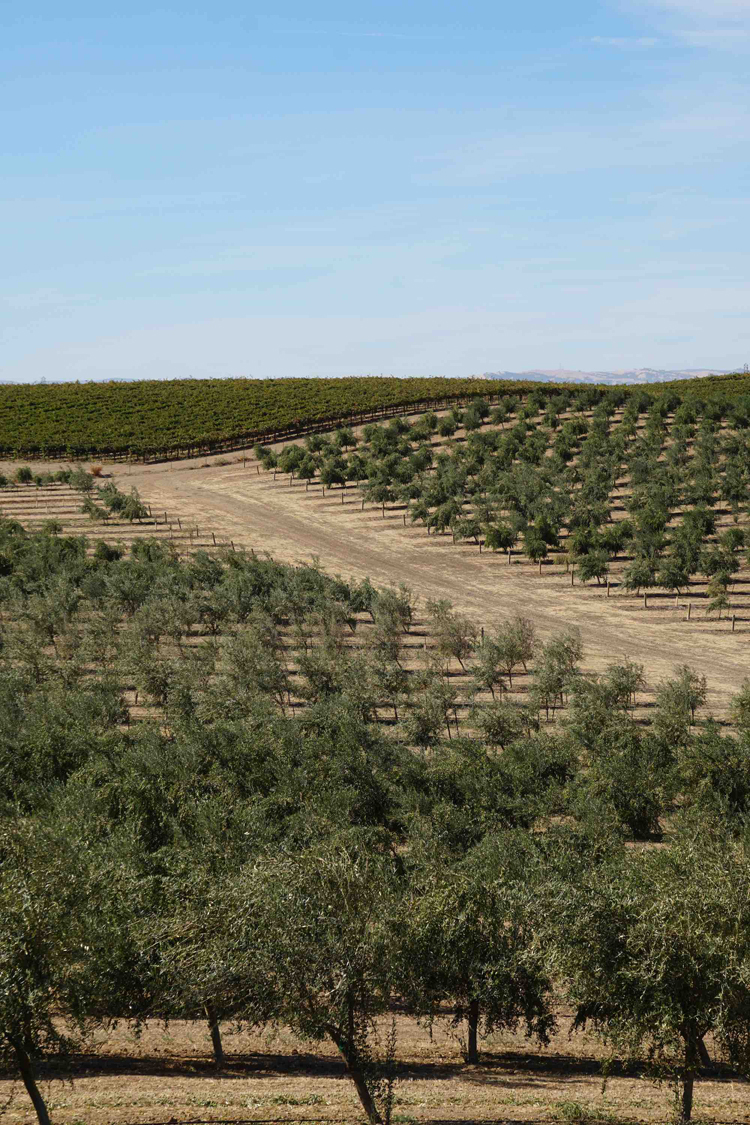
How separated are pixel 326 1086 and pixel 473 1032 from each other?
401cm

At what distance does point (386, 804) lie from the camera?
3894 cm

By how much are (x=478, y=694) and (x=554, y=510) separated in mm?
33619

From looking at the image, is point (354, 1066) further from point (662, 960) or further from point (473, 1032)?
point (473, 1032)

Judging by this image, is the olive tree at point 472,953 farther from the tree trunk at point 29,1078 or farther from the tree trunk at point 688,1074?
the tree trunk at point 29,1078

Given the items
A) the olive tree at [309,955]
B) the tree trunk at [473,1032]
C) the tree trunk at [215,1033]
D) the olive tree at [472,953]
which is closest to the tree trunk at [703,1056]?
the olive tree at [472,953]

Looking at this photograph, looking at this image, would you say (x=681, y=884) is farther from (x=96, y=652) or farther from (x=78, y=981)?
(x=96, y=652)

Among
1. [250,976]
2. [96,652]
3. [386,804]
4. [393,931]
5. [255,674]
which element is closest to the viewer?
[250,976]

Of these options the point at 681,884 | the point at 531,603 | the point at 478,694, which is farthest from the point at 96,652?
the point at 681,884

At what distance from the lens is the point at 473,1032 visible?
80.2 ft

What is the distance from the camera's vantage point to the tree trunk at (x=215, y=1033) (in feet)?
75.9

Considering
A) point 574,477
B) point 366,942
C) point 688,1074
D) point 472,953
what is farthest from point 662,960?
point 574,477

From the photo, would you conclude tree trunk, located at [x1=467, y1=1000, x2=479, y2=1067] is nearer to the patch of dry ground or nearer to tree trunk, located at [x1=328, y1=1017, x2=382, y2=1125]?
the patch of dry ground

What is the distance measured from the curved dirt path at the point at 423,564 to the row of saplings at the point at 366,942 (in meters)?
32.4

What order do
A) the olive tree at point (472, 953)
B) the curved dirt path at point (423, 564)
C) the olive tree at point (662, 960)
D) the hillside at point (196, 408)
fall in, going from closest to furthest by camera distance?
the olive tree at point (662, 960), the olive tree at point (472, 953), the curved dirt path at point (423, 564), the hillside at point (196, 408)
